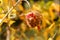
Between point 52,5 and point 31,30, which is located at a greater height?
point 52,5

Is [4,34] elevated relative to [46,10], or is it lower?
lower

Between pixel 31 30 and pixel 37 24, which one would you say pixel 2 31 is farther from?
pixel 37 24

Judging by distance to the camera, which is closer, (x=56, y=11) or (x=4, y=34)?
(x=4, y=34)

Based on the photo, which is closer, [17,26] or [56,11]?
[17,26]

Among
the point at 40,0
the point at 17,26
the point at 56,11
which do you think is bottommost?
the point at 17,26

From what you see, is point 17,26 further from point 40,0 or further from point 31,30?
point 40,0

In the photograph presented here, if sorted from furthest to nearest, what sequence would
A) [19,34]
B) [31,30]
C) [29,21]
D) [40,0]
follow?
1. [40,0]
2. [31,30]
3. [19,34]
4. [29,21]

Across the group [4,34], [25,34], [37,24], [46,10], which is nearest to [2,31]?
[4,34]

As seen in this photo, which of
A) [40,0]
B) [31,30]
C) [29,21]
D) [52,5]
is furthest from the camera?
[40,0]

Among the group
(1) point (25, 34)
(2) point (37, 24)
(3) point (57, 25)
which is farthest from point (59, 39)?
(2) point (37, 24)
